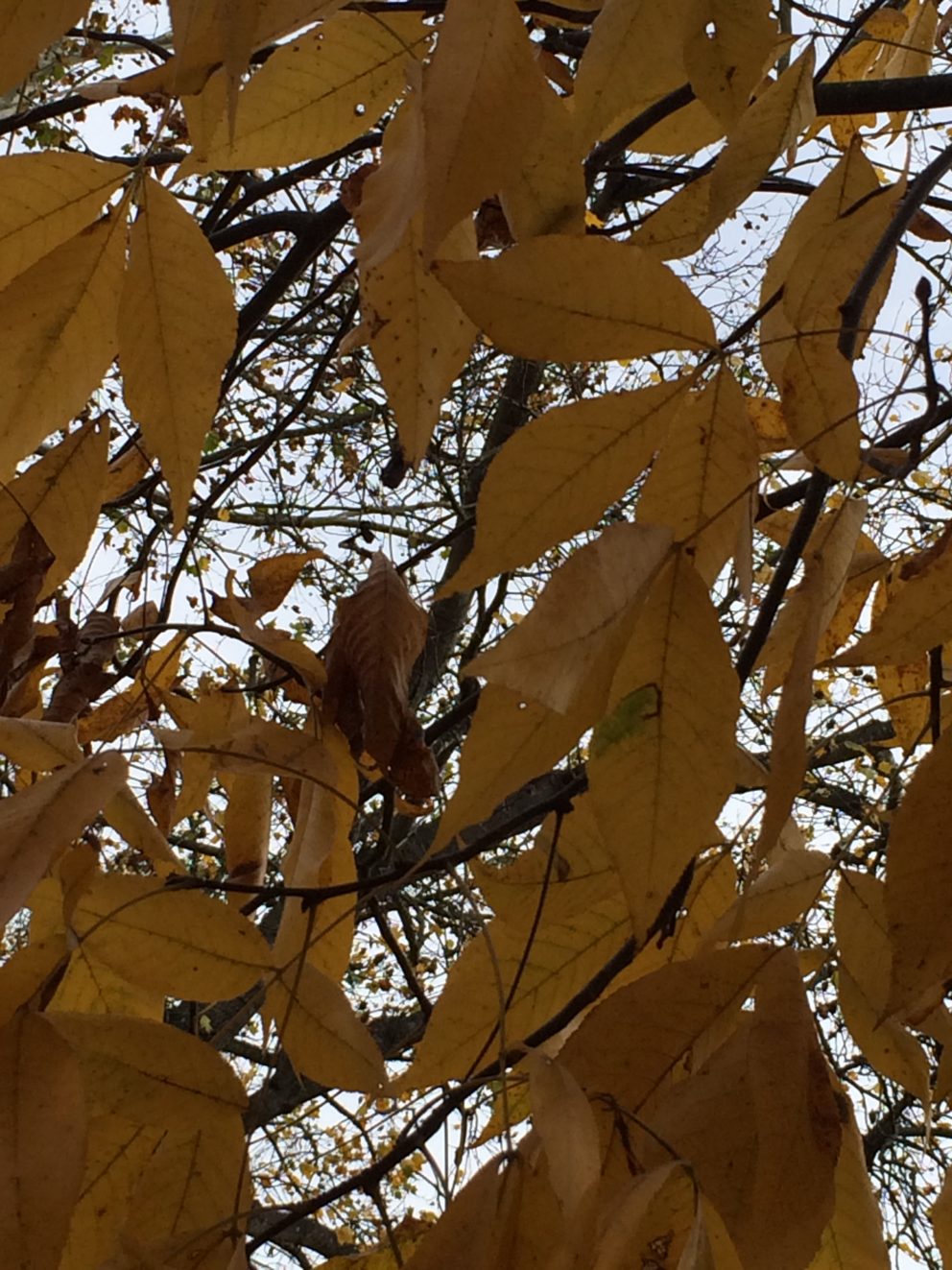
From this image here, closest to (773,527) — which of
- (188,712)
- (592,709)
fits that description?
(188,712)

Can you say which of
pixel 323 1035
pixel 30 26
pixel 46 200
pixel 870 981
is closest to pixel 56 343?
pixel 46 200

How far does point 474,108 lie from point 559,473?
0.09m

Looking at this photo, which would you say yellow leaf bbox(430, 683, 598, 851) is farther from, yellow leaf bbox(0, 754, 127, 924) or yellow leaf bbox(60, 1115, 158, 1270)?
yellow leaf bbox(60, 1115, 158, 1270)

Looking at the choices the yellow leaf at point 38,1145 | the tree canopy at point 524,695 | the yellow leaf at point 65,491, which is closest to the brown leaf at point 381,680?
the tree canopy at point 524,695

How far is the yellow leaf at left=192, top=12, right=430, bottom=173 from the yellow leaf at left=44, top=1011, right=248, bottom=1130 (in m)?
0.29

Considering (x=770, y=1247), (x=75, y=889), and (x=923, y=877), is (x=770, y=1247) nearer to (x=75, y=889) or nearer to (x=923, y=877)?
(x=923, y=877)

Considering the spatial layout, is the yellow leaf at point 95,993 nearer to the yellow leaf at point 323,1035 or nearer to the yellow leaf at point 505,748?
the yellow leaf at point 323,1035

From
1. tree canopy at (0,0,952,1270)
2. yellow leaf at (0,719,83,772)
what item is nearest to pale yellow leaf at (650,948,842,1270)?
tree canopy at (0,0,952,1270)

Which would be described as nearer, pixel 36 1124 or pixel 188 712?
pixel 36 1124

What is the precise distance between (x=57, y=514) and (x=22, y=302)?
135mm

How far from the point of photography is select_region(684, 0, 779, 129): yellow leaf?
373mm

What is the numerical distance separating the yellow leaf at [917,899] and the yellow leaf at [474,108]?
0.56 ft

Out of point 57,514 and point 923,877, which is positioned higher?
point 57,514

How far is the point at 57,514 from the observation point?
52 cm
